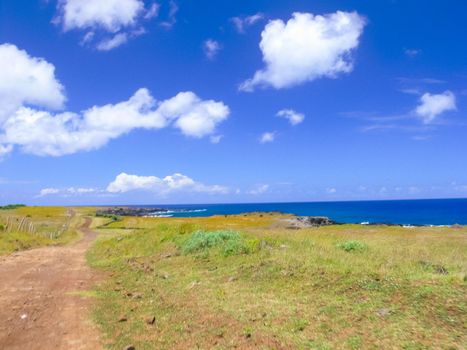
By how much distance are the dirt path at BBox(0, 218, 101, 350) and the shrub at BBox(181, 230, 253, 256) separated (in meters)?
4.92

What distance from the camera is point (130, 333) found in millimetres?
9375

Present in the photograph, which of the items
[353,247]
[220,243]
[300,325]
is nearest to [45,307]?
[300,325]

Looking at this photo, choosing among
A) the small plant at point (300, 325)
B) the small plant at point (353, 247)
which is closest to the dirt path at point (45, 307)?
the small plant at point (300, 325)

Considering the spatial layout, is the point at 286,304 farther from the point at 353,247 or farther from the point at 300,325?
the point at 353,247

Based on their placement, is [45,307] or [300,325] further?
[45,307]

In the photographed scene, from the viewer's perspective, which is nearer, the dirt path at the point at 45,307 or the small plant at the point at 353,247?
→ the dirt path at the point at 45,307

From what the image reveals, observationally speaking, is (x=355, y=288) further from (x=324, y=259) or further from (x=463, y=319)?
(x=324, y=259)

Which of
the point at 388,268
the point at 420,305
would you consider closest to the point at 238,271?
the point at 388,268

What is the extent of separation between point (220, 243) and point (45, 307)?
29.8 ft

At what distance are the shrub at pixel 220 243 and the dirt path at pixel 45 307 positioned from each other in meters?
4.92

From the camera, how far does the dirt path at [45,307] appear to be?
357 inches

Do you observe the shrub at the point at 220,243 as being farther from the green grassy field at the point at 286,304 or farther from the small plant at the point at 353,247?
the small plant at the point at 353,247

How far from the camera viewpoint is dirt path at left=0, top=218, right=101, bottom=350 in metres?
9.06

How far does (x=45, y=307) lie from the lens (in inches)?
478
